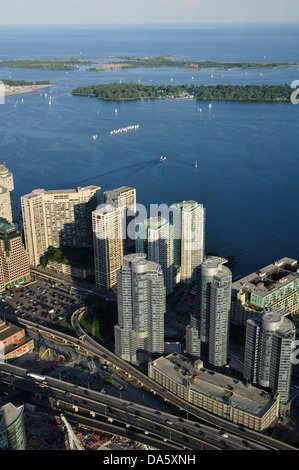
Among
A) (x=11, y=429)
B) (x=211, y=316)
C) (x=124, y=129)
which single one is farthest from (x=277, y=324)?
(x=124, y=129)

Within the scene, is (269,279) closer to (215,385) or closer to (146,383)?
(215,385)

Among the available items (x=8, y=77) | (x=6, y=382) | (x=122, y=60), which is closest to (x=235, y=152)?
(x=6, y=382)

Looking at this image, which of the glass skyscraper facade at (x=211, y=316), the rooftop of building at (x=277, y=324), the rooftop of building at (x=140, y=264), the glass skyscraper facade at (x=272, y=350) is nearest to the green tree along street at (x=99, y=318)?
the glass skyscraper facade at (x=211, y=316)

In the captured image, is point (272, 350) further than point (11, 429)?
Yes

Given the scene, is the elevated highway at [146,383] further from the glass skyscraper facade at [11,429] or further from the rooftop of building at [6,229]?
the rooftop of building at [6,229]
